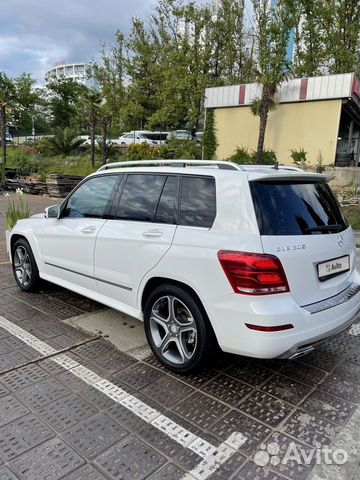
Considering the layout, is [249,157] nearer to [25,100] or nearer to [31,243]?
[31,243]

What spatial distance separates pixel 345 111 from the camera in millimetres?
19875

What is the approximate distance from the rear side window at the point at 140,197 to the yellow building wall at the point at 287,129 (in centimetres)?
1648

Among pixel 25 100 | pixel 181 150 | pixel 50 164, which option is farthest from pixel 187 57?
pixel 25 100

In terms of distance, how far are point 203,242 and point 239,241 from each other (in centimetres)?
30

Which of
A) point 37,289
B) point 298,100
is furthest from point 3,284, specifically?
point 298,100

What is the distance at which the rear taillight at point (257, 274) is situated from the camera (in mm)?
2688

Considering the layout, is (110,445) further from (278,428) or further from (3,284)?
(3,284)

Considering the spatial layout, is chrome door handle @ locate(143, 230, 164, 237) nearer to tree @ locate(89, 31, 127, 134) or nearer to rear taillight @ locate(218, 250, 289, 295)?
rear taillight @ locate(218, 250, 289, 295)

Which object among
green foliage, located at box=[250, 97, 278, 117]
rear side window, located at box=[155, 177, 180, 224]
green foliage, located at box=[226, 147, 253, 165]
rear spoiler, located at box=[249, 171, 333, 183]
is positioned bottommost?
rear side window, located at box=[155, 177, 180, 224]

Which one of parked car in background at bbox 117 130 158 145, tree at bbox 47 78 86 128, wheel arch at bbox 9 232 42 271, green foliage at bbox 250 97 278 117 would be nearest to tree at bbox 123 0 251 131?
parked car in background at bbox 117 130 158 145

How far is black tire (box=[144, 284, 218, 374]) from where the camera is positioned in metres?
3.01

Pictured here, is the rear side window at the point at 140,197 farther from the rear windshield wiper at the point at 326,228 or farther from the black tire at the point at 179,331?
the rear windshield wiper at the point at 326,228

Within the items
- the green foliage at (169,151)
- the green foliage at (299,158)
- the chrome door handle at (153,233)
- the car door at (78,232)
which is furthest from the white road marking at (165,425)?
the green foliage at (169,151)

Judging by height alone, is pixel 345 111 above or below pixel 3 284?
above
